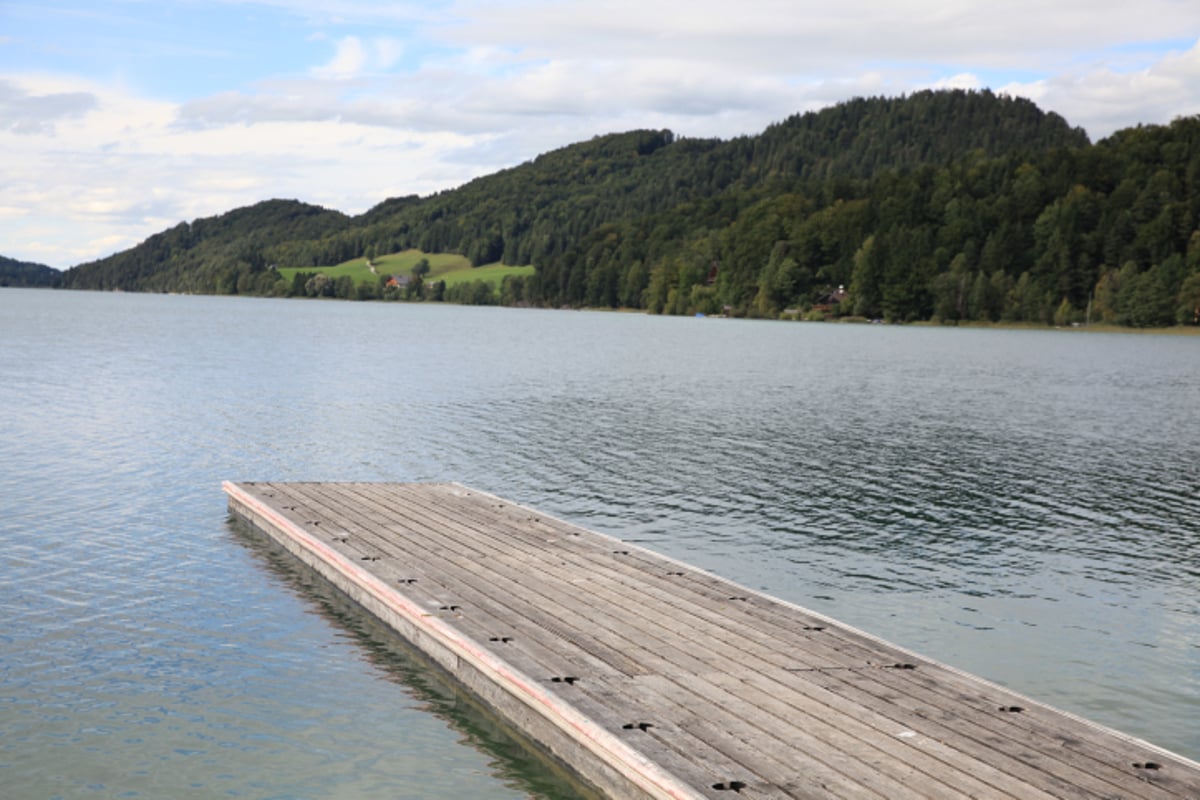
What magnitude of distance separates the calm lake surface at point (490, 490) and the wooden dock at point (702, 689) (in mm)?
762

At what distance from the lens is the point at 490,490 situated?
80.0 ft

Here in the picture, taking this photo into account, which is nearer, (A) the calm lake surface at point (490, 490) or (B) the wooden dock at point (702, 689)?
(B) the wooden dock at point (702, 689)

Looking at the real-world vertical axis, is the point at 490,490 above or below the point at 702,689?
below

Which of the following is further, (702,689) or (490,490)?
(490,490)

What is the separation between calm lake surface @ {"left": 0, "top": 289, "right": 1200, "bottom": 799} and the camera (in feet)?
35.6

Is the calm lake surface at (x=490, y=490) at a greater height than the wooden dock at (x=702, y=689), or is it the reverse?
the wooden dock at (x=702, y=689)

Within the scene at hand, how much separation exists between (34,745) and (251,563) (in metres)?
7.19

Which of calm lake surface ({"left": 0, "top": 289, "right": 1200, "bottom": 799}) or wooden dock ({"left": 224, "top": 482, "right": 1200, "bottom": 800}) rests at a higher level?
wooden dock ({"left": 224, "top": 482, "right": 1200, "bottom": 800})

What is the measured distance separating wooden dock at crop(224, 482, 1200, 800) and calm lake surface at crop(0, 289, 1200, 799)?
76 centimetres

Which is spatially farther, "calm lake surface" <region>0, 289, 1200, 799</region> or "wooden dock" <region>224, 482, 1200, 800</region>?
"calm lake surface" <region>0, 289, 1200, 799</region>

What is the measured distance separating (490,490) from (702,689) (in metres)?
14.5

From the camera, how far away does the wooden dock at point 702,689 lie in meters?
8.48

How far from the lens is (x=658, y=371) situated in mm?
64812

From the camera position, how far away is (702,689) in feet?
33.7
